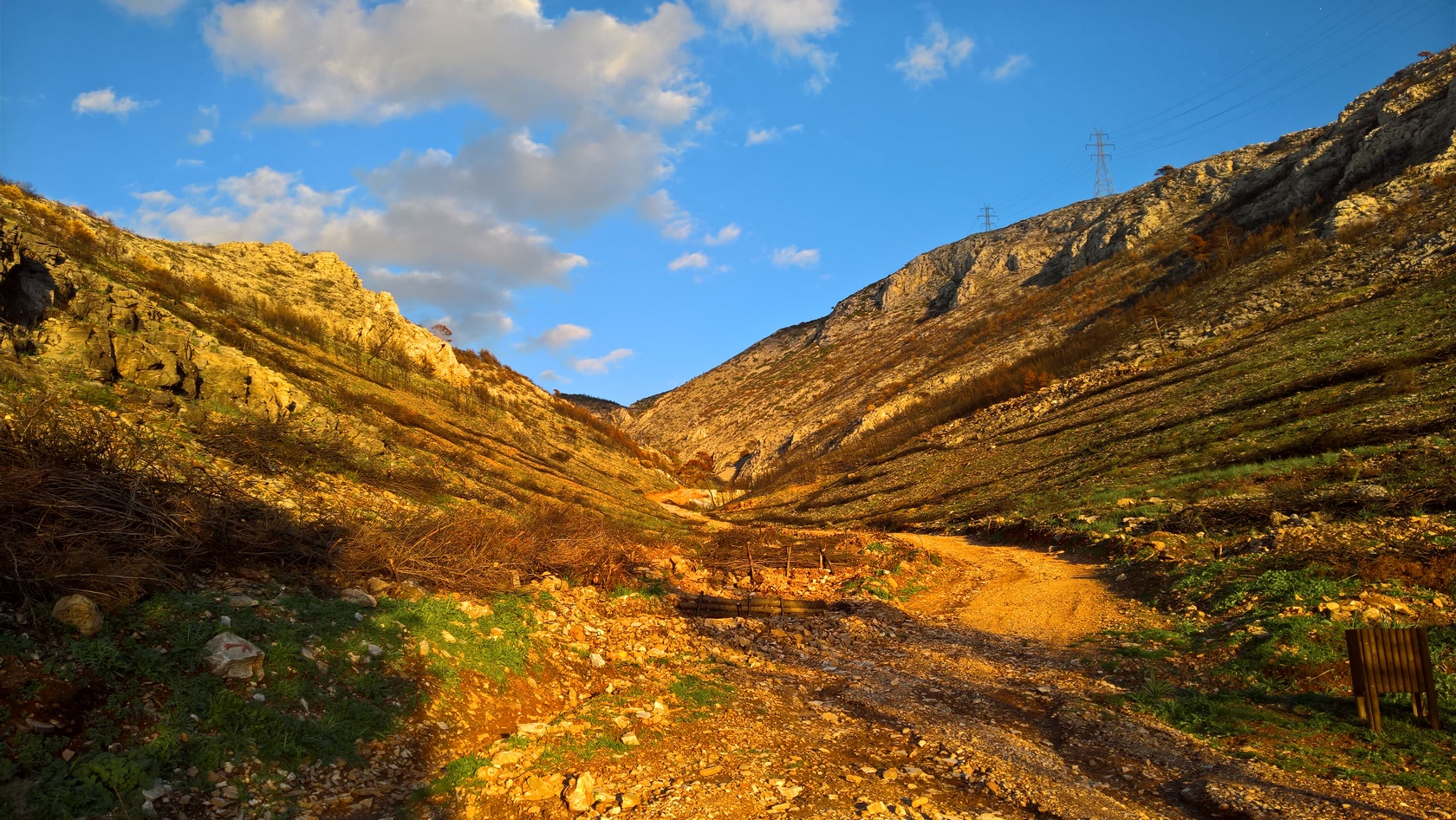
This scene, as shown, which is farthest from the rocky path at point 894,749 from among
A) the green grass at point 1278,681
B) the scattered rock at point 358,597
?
the scattered rock at point 358,597

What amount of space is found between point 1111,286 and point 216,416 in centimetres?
6698

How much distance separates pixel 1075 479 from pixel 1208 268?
37.3m

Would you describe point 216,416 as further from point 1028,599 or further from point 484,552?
point 1028,599

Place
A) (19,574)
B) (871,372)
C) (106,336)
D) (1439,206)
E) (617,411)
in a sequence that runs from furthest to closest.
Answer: (617,411) → (871,372) → (1439,206) → (106,336) → (19,574)

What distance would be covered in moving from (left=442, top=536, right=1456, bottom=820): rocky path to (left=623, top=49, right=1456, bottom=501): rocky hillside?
37149 millimetres

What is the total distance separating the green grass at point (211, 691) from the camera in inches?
159

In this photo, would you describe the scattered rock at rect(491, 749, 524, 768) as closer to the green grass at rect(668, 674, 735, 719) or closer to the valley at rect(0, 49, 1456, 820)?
the valley at rect(0, 49, 1456, 820)

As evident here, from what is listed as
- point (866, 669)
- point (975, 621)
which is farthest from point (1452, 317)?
point (866, 669)

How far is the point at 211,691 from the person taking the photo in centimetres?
501

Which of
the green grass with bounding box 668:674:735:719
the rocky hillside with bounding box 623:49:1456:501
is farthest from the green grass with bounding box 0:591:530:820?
the rocky hillside with bounding box 623:49:1456:501

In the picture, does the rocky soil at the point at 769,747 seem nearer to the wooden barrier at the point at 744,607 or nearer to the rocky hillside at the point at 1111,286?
the wooden barrier at the point at 744,607

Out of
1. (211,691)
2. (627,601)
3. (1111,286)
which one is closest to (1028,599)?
(627,601)

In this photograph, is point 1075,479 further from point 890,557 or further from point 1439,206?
point 1439,206

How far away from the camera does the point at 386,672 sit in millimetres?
6254
